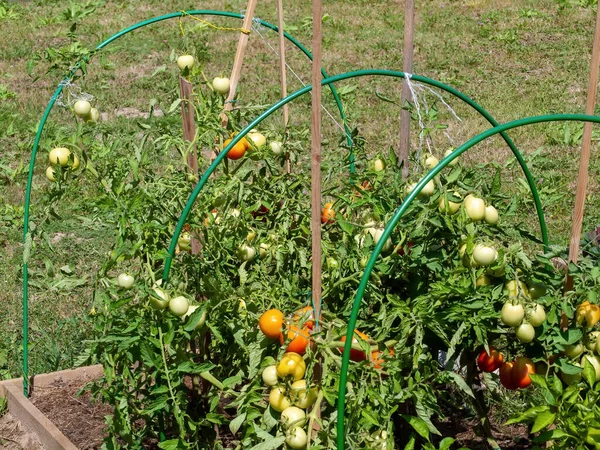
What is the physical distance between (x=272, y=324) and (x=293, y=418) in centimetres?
23

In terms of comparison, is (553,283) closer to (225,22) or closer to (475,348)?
(475,348)

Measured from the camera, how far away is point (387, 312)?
2.27 m

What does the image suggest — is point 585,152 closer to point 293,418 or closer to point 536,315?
point 536,315

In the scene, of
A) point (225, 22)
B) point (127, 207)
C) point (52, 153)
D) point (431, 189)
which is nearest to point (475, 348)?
point (431, 189)

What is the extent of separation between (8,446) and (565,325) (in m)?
1.91

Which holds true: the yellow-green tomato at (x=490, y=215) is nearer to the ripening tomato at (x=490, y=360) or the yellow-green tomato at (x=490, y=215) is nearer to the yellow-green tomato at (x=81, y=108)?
the ripening tomato at (x=490, y=360)

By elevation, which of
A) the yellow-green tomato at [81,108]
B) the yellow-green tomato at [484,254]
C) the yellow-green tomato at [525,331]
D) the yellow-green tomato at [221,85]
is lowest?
the yellow-green tomato at [525,331]

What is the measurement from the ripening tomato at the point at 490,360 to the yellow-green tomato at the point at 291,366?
1.83ft

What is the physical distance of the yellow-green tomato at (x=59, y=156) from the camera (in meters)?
2.55

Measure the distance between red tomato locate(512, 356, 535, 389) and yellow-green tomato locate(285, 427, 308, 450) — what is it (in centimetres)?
61

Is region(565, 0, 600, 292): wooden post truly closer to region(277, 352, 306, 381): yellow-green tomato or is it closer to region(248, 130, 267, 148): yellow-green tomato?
region(277, 352, 306, 381): yellow-green tomato

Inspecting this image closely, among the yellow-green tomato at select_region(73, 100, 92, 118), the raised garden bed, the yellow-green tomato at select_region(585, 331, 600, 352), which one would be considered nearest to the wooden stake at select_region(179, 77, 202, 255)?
the yellow-green tomato at select_region(73, 100, 92, 118)

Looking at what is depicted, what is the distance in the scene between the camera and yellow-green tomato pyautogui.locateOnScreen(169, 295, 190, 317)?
2258 mm

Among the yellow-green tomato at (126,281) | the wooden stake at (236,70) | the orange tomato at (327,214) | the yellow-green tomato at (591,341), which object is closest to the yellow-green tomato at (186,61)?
the wooden stake at (236,70)
